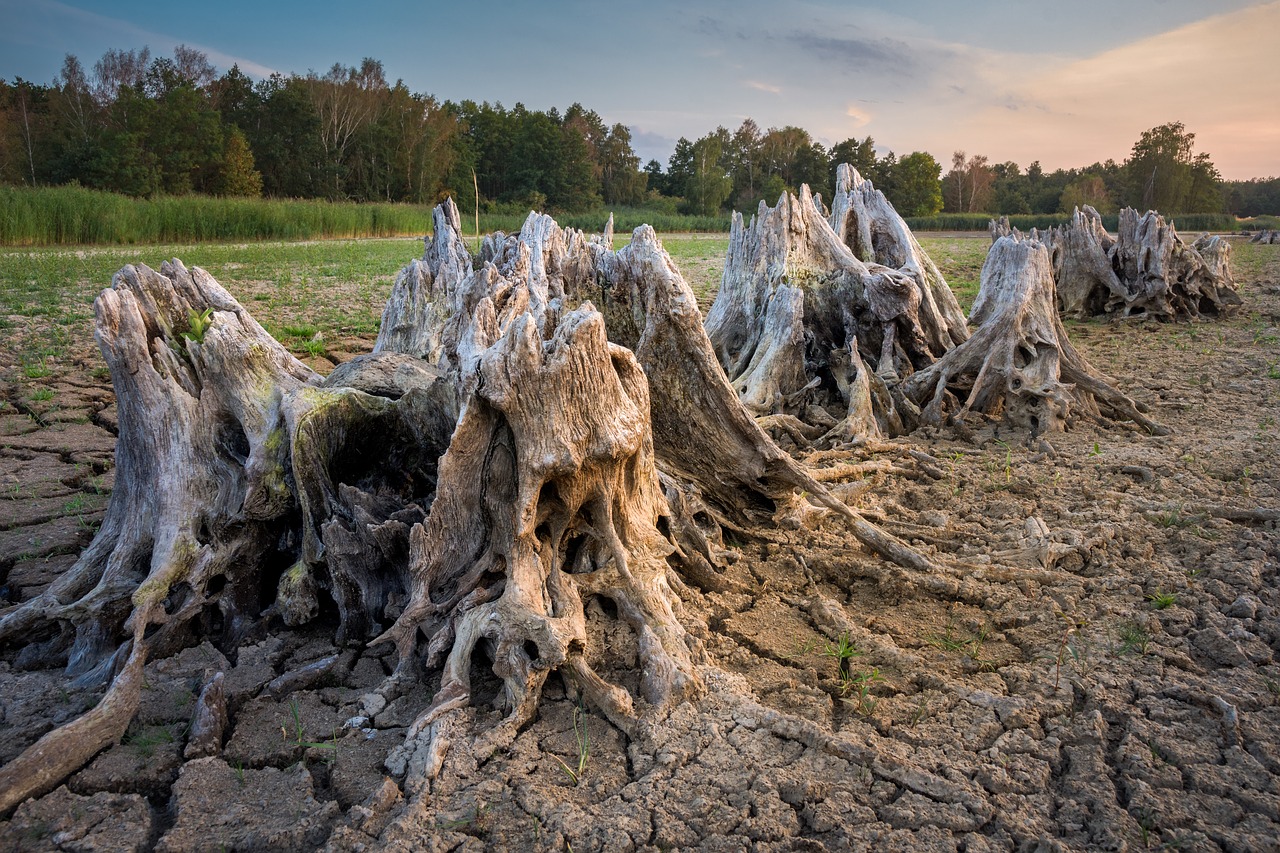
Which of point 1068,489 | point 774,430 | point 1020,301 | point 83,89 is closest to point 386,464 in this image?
point 774,430

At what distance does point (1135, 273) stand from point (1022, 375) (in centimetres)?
740

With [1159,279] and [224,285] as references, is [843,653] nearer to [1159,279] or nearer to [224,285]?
[1159,279]

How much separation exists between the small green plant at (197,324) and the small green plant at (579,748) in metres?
2.53

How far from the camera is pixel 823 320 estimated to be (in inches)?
277

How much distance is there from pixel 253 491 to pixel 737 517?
2.26m

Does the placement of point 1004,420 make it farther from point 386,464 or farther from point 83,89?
point 83,89

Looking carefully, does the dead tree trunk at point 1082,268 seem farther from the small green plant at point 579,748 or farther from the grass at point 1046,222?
the grass at point 1046,222

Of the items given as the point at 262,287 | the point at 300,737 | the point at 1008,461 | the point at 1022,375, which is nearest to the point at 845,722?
the point at 300,737

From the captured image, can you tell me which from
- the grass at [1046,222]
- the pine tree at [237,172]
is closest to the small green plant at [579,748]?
the grass at [1046,222]

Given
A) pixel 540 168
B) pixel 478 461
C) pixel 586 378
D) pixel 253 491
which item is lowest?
pixel 253 491

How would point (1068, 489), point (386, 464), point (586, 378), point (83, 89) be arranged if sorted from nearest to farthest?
point (586, 378) < point (386, 464) < point (1068, 489) < point (83, 89)

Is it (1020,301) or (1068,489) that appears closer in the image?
(1068,489)

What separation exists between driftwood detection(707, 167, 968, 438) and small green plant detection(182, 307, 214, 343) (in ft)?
12.5

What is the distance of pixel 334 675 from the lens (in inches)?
116
